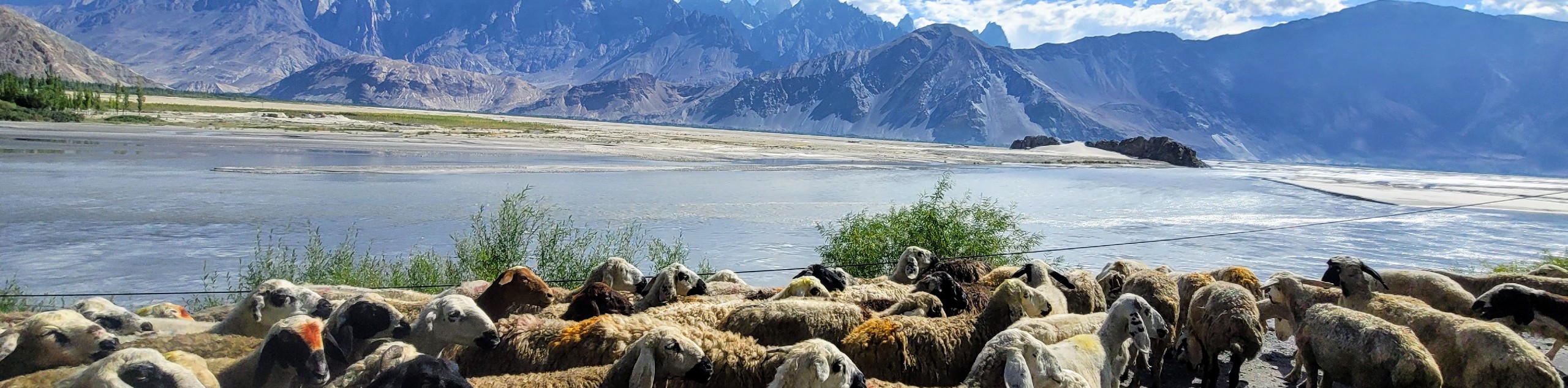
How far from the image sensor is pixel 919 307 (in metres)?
8.41

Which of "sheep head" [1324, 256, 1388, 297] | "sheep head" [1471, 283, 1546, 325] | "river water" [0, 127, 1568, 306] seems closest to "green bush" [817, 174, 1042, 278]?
"river water" [0, 127, 1568, 306]

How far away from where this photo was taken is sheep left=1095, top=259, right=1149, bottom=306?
1073 cm

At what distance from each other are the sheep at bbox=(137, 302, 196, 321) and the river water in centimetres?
662

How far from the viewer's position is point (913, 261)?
460 inches

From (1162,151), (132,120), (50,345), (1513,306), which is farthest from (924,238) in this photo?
(1162,151)

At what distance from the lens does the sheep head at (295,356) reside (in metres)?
5.54

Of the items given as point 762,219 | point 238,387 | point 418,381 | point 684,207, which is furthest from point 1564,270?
point 684,207

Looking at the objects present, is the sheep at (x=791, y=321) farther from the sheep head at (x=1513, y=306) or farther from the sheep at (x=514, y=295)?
the sheep head at (x=1513, y=306)

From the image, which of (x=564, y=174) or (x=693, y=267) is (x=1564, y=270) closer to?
(x=693, y=267)

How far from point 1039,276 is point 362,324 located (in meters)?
6.91

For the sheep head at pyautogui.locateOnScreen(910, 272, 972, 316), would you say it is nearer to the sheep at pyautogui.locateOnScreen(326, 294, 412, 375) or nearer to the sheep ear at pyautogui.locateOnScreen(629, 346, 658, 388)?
the sheep ear at pyautogui.locateOnScreen(629, 346, 658, 388)

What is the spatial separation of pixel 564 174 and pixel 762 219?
19.3m

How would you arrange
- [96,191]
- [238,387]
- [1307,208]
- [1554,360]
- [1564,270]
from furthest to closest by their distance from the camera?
[1307,208]
[96,191]
[1564,270]
[1554,360]
[238,387]

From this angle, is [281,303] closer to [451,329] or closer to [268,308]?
[268,308]
